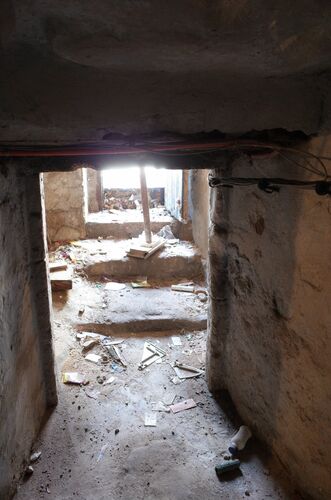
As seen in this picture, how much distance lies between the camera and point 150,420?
A: 115 inches

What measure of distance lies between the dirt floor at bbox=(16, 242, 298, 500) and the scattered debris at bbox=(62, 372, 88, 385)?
4 cm

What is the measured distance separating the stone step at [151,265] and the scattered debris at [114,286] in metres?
0.17

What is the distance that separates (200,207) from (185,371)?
2381 millimetres

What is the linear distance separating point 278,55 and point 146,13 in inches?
19.5

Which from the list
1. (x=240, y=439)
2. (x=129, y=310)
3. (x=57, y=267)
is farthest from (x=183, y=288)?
(x=240, y=439)

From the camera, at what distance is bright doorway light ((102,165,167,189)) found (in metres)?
6.98

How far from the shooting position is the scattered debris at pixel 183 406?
9.98ft

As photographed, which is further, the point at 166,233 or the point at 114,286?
the point at 166,233

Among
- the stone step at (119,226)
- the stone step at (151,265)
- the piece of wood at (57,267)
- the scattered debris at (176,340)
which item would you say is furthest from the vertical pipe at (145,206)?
A: the scattered debris at (176,340)

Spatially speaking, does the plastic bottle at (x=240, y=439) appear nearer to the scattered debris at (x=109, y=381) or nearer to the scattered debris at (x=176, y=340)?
the scattered debris at (x=109, y=381)

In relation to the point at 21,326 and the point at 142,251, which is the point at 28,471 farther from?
the point at 142,251

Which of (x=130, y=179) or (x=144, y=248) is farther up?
(x=130, y=179)

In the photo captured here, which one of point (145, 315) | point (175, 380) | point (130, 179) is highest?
point (130, 179)

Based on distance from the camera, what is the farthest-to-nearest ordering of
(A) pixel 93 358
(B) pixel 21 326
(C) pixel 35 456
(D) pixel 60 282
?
(D) pixel 60 282, (A) pixel 93 358, (C) pixel 35 456, (B) pixel 21 326
